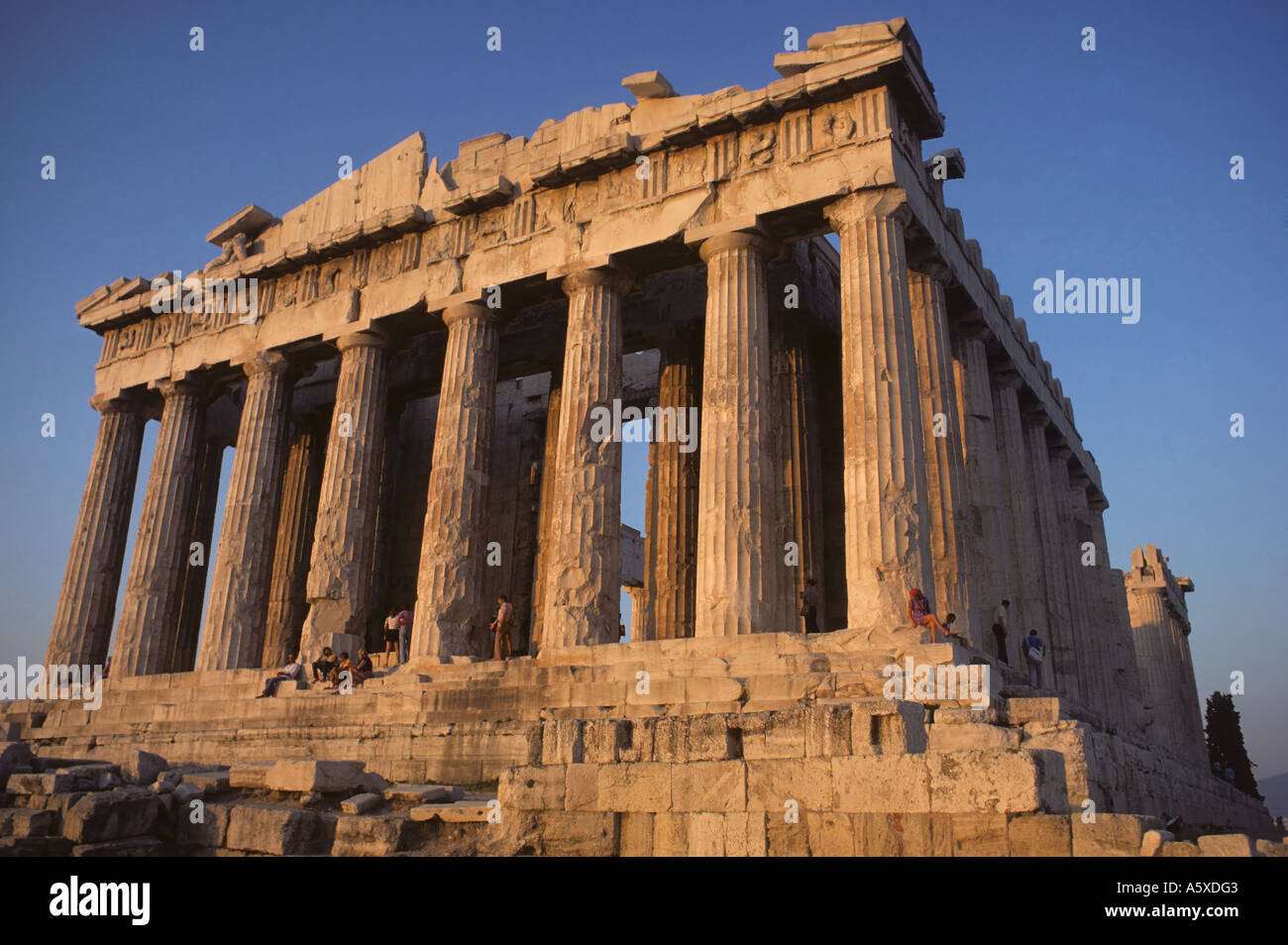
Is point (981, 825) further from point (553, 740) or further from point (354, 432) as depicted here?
point (354, 432)

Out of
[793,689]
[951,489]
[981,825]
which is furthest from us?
[951,489]

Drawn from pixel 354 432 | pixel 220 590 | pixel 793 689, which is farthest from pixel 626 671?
pixel 220 590

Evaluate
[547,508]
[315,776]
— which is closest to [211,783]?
[315,776]

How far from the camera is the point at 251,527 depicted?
22594 mm

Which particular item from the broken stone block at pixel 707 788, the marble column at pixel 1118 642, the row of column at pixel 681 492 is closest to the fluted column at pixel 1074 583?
the row of column at pixel 681 492

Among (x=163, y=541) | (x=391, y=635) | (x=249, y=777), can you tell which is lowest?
(x=249, y=777)

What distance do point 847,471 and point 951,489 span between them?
280 centimetres

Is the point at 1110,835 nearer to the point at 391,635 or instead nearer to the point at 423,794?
the point at 423,794

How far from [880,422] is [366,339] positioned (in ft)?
40.7

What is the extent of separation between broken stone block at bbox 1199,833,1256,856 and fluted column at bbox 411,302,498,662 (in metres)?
14.0

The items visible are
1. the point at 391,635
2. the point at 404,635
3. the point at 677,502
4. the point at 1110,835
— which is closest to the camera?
the point at 1110,835

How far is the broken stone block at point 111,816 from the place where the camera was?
28.8ft

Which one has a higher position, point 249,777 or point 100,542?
point 100,542
